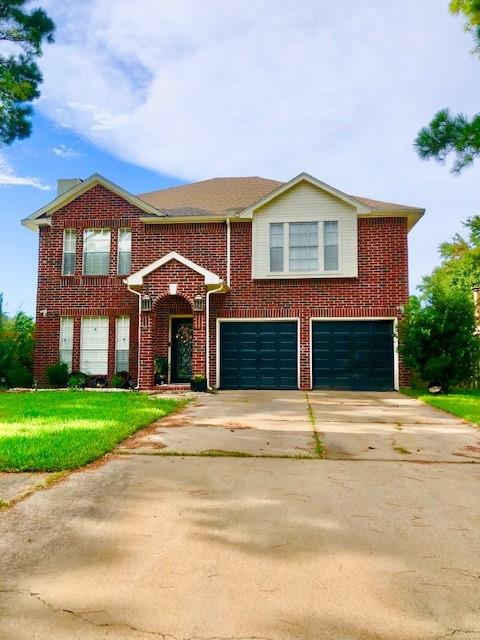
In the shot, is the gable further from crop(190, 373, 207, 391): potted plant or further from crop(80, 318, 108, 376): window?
crop(190, 373, 207, 391): potted plant

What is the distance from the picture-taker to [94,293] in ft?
50.7

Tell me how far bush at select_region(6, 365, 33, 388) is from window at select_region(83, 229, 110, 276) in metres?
3.84

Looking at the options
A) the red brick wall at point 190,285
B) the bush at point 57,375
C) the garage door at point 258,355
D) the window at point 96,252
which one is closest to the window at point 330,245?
the red brick wall at point 190,285

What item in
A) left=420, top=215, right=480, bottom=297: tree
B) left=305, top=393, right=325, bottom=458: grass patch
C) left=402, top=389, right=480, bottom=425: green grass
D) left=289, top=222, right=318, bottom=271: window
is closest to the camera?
left=305, top=393, right=325, bottom=458: grass patch

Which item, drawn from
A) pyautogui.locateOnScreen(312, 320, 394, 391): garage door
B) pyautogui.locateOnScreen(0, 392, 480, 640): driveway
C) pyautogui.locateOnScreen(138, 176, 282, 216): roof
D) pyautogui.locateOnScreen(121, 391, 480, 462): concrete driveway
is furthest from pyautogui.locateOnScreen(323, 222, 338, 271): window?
pyautogui.locateOnScreen(0, 392, 480, 640): driveway

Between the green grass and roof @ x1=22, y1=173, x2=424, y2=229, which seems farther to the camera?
roof @ x1=22, y1=173, x2=424, y2=229

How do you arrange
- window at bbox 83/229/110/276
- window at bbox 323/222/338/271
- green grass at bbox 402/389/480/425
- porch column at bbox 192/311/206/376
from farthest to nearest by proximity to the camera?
window at bbox 83/229/110/276 < window at bbox 323/222/338/271 < porch column at bbox 192/311/206/376 < green grass at bbox 402/389/480/425

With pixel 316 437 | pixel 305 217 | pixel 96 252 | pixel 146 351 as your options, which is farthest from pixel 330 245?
pixel 316 437

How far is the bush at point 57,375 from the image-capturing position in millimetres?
14648

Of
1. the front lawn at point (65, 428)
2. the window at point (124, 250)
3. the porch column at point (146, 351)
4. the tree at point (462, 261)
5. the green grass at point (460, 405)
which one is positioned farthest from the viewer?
the tree at point (462, 261)

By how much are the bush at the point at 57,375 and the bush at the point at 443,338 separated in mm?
10661

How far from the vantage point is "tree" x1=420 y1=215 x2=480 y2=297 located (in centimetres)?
1920

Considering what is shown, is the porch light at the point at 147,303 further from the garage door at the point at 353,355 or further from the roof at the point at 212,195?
the garage door at the point at 353,355

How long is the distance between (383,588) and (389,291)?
42.9 ft
